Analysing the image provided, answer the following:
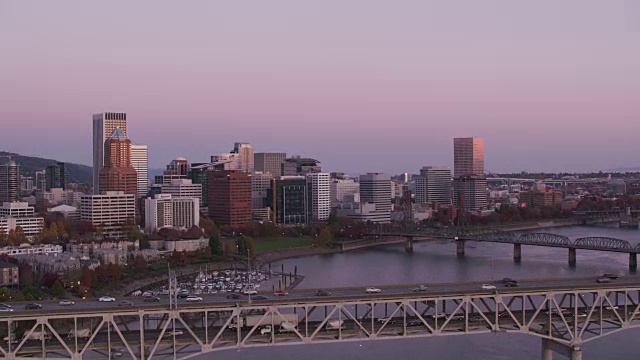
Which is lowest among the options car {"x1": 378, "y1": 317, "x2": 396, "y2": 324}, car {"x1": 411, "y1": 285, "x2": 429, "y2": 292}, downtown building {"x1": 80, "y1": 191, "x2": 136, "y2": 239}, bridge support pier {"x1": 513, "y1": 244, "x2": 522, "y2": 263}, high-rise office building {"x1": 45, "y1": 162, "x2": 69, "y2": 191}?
bridge support pier {"x1": 513, "y1": 244, "x2": 522, "y2": 263}

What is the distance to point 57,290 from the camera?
15.6 m

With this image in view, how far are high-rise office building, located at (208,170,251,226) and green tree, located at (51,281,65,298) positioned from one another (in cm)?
1603

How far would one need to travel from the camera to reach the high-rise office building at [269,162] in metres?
51.8

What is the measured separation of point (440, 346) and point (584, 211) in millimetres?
32556

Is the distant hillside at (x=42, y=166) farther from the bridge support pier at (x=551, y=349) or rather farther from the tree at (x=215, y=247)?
the bridge support pier at (x=551, y=349)

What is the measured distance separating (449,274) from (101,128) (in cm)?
3158

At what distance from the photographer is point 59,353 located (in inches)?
329

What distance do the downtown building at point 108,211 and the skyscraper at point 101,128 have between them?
16.0 meters

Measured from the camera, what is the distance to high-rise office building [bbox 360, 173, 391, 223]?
3875cm

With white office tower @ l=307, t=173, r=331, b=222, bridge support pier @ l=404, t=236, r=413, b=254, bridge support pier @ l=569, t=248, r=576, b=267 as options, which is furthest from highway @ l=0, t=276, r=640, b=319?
white office tower @ l=307, t=173, r=331, b=222

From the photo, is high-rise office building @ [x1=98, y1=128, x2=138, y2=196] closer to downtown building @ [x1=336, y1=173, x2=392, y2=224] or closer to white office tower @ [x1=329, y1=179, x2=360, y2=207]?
downtown building @ [x1=336, y1=173, x2=392, y2=224]

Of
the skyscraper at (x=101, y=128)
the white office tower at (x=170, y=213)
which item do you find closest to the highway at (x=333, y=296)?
the white office tower at (x=170, y=213)

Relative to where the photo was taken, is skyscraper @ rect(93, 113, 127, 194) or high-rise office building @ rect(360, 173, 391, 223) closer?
high-rise office building @ rect(360, 173, 391, 223)

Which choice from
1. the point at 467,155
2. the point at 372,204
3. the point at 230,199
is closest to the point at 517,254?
the point at 230,199
